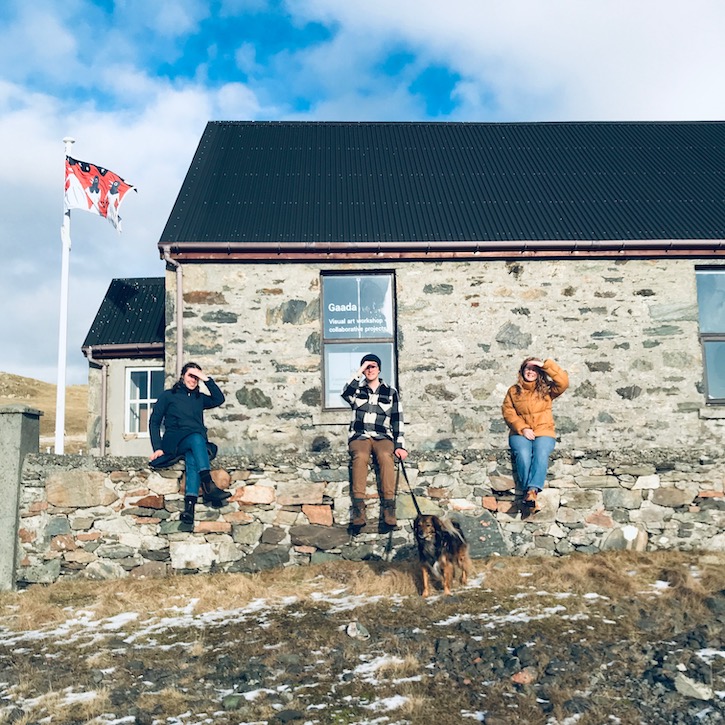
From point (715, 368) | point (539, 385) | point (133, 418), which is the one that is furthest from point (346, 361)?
point (715, 368)

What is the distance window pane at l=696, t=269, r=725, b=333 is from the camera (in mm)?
10336

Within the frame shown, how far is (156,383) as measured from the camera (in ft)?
39.1

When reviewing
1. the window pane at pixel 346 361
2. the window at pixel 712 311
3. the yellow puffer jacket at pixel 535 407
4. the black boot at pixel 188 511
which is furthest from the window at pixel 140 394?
the window at pixel 712 311

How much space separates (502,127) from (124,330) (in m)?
8.42

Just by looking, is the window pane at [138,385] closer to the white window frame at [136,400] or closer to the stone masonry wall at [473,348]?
the white window frame at [136,400]

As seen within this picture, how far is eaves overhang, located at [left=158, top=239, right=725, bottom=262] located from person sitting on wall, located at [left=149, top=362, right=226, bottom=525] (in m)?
3.14

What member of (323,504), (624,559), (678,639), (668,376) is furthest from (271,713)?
(668,376)

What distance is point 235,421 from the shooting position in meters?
9.60

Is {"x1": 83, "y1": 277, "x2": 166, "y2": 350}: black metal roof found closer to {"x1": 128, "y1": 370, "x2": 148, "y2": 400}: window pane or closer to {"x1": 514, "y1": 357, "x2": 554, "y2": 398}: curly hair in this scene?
{"x1": 128, "y1": 370, "x2": 148, "y2": 400}: window pane

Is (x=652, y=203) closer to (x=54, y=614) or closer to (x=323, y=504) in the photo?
(x=323, y=504)

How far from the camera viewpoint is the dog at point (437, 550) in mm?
5949

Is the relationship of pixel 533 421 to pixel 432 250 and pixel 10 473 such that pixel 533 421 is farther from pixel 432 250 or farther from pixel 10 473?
pixel 10 473

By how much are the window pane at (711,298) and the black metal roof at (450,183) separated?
2.05 feet

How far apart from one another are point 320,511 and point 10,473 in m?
3.11
